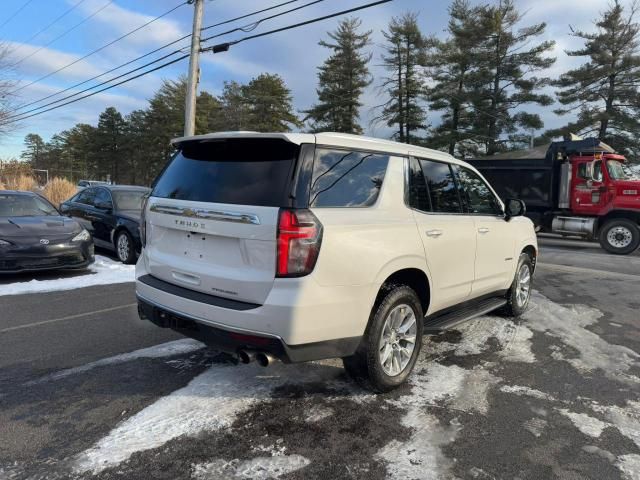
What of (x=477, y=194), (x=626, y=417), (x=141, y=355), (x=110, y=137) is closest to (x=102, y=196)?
(x=141, y=355)

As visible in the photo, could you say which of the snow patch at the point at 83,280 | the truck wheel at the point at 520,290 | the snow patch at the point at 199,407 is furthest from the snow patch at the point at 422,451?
the snow patch at the point at 83,280

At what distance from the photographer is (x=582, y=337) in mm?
5109

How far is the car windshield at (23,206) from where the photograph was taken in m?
7.96

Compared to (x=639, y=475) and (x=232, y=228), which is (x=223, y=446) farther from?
(x=639, y=475)

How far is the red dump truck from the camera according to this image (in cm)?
1402

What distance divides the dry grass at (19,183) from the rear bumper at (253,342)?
21.9 meters

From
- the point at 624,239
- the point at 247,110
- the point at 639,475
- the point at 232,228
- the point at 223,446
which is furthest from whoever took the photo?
the point at 247,110

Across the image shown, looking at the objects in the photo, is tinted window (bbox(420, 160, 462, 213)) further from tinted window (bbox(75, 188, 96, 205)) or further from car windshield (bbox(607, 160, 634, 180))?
car windshield (bbox(607, 160, 634, 180))

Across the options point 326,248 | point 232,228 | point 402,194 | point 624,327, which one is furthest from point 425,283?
point 624,327

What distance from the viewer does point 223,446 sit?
2.76 m

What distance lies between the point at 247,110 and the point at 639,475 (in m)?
51.6

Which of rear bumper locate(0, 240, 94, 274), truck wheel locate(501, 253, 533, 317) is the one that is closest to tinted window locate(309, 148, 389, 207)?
truck wheel locate(501, 253, 533, 317)

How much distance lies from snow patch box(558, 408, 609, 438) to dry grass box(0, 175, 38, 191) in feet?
77.3

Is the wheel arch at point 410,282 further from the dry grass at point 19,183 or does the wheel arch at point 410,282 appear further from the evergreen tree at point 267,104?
Result: the evergreen tree at point 267,104
